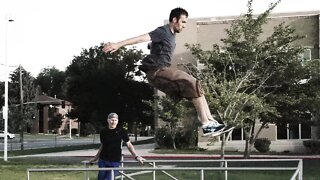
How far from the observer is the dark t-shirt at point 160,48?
16.7ft

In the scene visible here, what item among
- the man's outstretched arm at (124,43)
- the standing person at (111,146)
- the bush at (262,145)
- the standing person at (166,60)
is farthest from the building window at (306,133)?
the man's outstretched arm at (124,43)

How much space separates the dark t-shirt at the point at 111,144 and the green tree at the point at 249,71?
22.2ft

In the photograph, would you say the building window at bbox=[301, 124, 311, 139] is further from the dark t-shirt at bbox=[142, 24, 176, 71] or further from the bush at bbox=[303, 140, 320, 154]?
the dark t-shirt at bbox=[142, 24, 176, 71]

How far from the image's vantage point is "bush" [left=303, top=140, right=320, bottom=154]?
3584 centimetres

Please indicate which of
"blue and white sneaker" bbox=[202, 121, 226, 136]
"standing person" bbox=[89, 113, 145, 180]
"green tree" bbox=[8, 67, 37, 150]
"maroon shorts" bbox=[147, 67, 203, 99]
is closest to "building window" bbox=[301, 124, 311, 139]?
"green tree" bbox=[8, 67, 37, 150]

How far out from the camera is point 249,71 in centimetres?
2022

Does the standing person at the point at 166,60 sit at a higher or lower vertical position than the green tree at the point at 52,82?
lower

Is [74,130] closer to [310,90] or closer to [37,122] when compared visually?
[37,122]

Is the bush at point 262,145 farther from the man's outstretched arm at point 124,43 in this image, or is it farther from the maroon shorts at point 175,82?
the man's outstretched arm at point 124,43

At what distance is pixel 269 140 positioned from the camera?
123 ft

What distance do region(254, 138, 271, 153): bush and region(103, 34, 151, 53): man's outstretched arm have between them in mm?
32560

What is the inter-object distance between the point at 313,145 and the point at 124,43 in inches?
1315

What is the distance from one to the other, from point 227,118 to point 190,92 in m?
12.2

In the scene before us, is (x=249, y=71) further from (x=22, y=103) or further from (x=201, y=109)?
(x=22, y=103)
